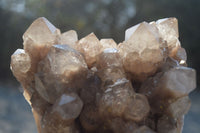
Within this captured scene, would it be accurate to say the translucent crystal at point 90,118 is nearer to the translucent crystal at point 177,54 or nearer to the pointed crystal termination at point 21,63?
the pointed crystal termination at point 21,63

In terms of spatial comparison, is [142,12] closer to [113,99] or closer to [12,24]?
[12,24]

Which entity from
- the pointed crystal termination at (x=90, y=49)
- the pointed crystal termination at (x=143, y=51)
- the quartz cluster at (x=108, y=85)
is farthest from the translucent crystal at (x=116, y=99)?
the pointed crystal termination at (x=90, y=49)

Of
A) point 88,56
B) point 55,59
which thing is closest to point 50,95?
point 55,59

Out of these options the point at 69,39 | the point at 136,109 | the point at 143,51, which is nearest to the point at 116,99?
the point at 136,109

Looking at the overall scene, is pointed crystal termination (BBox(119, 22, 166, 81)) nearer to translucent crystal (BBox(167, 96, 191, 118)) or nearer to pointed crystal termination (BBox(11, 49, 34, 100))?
translucent crystal (BBox(167, 96, 191, 118))

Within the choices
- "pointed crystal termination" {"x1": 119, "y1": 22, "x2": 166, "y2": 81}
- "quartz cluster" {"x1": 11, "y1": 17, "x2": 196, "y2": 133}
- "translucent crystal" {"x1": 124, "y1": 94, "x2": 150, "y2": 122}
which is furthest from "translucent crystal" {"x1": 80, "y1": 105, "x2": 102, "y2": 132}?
"pointed crystal termination" {"x1": 119, "y1": 22, "x2": 166, "y2": 81}
